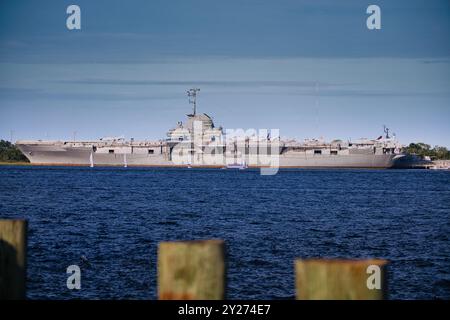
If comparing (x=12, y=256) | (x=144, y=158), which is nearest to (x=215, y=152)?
(x=144, y=158)

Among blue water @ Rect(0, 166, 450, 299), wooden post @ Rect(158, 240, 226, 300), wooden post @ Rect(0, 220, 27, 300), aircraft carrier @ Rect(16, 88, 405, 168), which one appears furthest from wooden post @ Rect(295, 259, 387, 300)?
aircraft carrier @ Rect(16, 88, 405, 168)

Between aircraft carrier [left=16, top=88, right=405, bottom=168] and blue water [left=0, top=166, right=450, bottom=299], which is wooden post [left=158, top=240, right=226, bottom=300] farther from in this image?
aircraft carrier [left=16, top=88, right=405, bottom=168]

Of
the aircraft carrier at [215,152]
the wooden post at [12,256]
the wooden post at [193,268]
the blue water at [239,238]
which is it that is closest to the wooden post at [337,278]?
the wooden post at [193,268]

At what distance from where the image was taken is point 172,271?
3.81m

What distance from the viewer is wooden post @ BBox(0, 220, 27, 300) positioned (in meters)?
4.29

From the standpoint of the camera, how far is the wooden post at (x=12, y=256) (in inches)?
169

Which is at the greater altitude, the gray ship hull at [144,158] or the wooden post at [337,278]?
the gray ship hull at [144,158]

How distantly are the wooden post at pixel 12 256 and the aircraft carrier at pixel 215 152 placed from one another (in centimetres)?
12474

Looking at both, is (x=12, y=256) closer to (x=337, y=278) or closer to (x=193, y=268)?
(x=193, y=268)

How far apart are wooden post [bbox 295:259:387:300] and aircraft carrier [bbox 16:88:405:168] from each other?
411 ft

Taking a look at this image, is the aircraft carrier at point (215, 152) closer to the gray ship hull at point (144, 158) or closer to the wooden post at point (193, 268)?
the gray ship hull at point (144, 158)

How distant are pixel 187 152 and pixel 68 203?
101m
